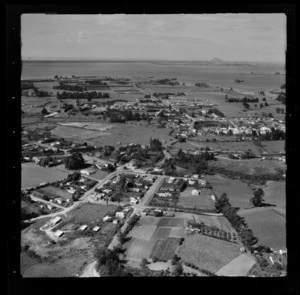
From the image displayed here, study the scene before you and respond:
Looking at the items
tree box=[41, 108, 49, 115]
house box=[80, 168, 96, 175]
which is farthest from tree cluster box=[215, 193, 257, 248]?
tree box=[41, 108, 49, 115]

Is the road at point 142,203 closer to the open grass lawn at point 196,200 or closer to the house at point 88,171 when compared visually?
the open grass lawn at point 196,200

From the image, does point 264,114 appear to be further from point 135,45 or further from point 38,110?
point 38,110

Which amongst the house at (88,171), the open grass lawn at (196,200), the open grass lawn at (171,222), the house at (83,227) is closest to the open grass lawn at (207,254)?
the open grass lawn at (171,222)

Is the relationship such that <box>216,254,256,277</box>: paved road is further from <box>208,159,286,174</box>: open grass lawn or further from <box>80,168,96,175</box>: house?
<box>80,168,96,175</box>: house

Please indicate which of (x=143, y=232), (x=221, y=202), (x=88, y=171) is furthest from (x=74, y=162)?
(x=221, y=202)

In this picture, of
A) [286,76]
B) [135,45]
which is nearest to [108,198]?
[135,45]

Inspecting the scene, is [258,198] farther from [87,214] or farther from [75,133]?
[75,133]
